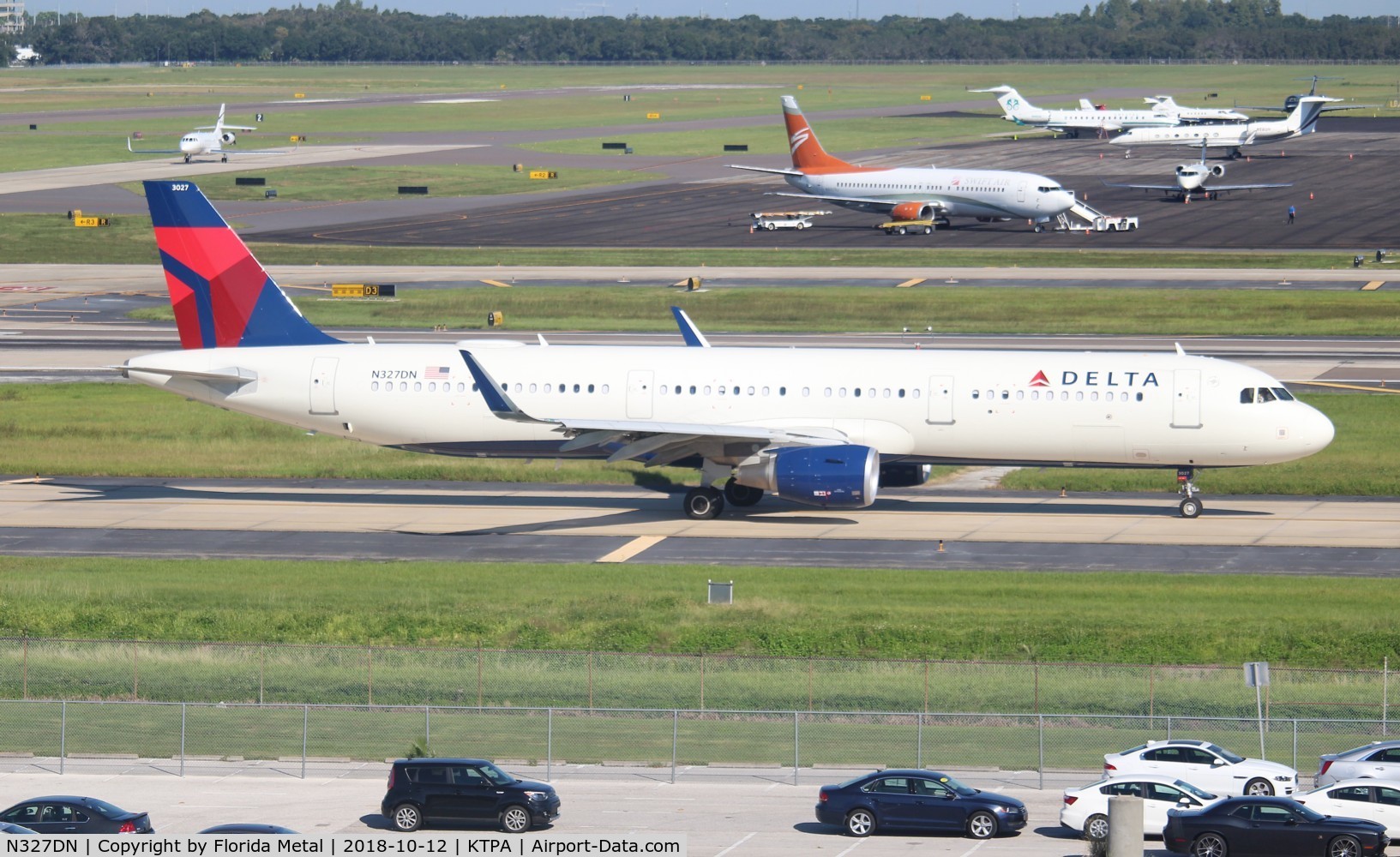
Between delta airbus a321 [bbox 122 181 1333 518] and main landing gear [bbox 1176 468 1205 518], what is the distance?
0.07 meters

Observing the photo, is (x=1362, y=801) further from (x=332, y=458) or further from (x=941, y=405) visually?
(x=332, y=458)

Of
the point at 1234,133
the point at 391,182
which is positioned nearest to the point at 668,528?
the point at 391,182

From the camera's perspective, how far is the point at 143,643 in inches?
1527

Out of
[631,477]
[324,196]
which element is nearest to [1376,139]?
[324,196]

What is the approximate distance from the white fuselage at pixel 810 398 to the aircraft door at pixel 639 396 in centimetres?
4

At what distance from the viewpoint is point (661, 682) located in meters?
36.2

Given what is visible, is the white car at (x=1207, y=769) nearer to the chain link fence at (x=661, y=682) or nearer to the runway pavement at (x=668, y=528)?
the chain link fence at (x=661, y=682)

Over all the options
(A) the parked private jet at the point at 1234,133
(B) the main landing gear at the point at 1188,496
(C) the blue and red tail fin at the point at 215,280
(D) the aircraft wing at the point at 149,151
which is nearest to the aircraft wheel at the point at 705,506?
(C) the blue and red tail fin at the point at 215,280

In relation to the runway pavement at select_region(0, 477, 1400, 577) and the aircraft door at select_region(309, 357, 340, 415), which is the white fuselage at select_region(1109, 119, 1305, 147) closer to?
the runway pavement at select_region(0, 477, 1400, 577)

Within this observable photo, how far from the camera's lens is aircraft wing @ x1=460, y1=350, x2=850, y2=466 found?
47.5m

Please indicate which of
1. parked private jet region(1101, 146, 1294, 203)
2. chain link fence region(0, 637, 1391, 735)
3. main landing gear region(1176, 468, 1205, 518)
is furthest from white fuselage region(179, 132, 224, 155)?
chain link fence region(0, 637, 1391, 735)

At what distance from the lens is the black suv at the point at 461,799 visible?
1077 inches

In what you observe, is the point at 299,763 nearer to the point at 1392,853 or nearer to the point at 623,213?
the point at 1392,853

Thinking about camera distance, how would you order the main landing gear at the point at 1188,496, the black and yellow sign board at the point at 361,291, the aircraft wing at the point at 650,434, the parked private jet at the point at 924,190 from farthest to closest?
the parked private jet at the point at 924,190 → the black and yellow sign board at the point at 361,291 → the main landing gear at the point at 1188,496 → the aircraft wing at the point at 650,434
